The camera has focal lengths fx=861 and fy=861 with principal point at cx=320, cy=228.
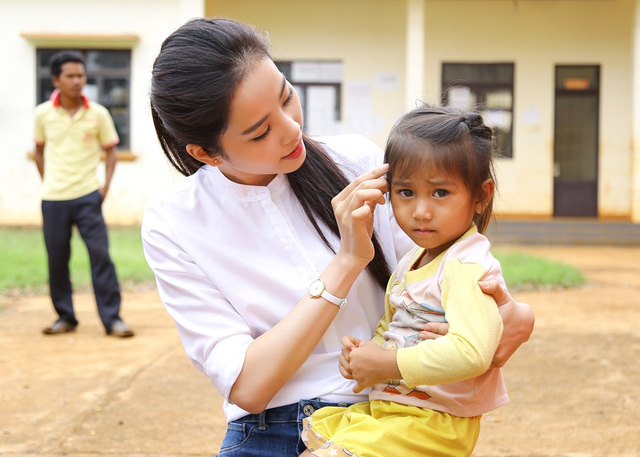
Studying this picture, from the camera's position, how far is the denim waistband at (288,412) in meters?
1.85

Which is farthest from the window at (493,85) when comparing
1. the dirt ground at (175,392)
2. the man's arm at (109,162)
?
the man's arm at (109,162)

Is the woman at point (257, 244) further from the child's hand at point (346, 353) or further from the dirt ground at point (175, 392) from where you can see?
the dirt ground at point (175, 392)

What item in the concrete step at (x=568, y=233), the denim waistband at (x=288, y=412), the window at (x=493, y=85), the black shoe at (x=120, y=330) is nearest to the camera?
the denim waistband at (x=288, y=412)

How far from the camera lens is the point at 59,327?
617cm

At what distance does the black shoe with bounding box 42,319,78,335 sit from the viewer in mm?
6145

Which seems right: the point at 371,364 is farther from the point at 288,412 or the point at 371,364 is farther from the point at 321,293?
the point at 288,412

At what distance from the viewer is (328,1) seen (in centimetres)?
1476

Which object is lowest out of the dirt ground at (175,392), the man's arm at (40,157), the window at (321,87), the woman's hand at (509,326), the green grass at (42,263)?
the dirt ground at (175,392)

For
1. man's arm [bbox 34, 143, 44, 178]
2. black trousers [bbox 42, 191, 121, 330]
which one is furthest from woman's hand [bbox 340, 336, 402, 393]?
man's arm [bbox 34, 143, 44, 178]

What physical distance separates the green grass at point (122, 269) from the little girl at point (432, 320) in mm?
6445

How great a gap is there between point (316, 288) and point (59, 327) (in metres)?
4.81

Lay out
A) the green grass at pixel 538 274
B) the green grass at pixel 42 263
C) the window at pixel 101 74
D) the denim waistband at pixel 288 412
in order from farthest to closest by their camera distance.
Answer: the window at pixel 101 74, the green grass at pixel 42 263, the green grass at pixel 538 274, the denim waistband at pixel 288 412

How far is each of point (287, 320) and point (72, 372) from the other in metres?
3.56

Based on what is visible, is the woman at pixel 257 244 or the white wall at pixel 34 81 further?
the white wall at pixel 34 81
